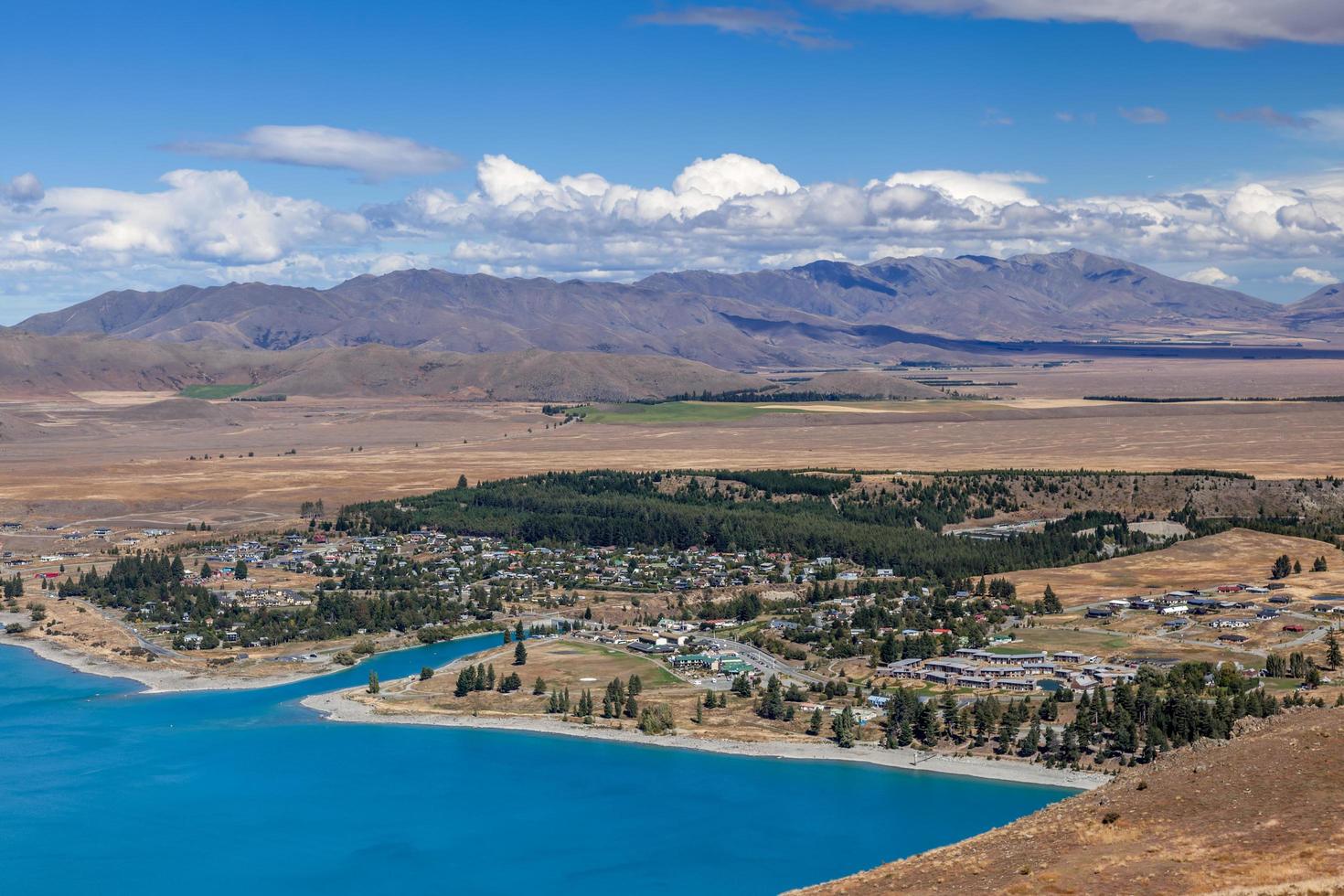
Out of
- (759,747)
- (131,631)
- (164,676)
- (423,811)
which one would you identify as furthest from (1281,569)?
(131,631)

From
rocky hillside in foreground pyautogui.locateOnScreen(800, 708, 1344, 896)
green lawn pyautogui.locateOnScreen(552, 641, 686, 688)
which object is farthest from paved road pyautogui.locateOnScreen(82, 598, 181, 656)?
rocky hillside in foreground pyautogui.locateOnScreen(800, 708, 1344, 896)

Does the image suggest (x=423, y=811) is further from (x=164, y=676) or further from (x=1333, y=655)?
(x=1333, y=655)

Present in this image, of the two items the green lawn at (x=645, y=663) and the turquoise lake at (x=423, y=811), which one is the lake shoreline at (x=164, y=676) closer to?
the turquoise lake at (x=423, y=811)

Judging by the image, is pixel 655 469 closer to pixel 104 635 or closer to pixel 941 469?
pixel 941 469

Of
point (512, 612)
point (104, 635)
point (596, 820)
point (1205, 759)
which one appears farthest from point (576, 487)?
point (1205, 759)

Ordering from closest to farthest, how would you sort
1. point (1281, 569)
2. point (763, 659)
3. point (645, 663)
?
point (763, 659) → point (645, 663) → point (1281, 569)

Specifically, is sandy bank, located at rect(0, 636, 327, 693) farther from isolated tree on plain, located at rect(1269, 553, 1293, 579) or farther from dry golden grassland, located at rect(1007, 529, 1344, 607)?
isolated tree on plain, located at rect(1269, 553, 1293, 579)
